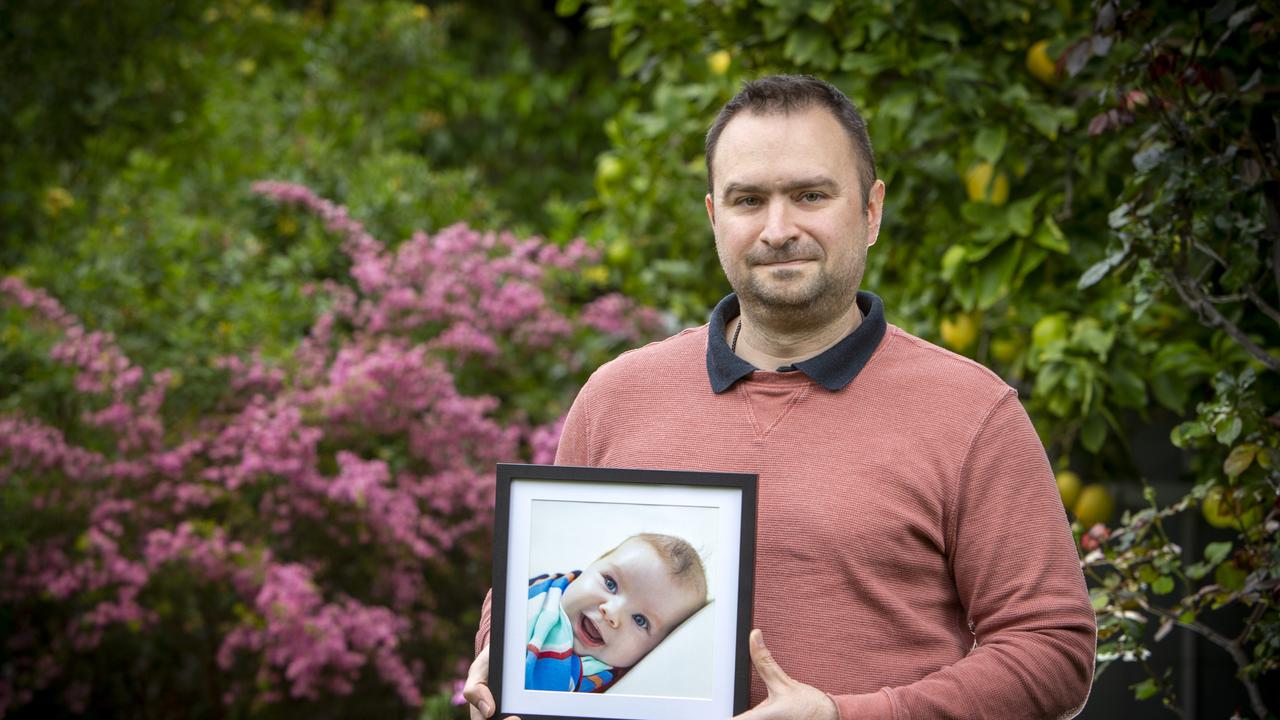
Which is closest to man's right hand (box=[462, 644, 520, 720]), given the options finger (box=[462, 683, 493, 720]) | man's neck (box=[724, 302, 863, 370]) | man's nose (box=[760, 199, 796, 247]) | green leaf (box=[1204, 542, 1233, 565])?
finger (box=[462, 683, 493, 720])

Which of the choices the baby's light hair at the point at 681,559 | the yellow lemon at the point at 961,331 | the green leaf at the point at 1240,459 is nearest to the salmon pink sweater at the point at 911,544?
the baby's light hair at the point at 681,559

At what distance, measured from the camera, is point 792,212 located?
2.01 metres

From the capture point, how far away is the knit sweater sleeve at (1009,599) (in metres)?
1.80

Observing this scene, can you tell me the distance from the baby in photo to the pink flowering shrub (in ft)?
8.19

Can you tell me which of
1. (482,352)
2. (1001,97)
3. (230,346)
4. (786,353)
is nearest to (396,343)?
(482,352)

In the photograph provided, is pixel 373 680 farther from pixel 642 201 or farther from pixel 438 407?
pixel 642 201

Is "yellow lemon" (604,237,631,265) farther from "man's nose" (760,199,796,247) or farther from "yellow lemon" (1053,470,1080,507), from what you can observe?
"man's nose" (760,199,796,247)

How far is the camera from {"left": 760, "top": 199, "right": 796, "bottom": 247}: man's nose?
199cm

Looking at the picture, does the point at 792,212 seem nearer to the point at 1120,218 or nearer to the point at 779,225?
the point at 779,225

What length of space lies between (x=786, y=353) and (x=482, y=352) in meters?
2.94

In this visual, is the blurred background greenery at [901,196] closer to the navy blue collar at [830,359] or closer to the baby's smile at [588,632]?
the navy blue collar at [830,359]

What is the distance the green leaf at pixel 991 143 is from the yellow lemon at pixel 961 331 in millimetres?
451

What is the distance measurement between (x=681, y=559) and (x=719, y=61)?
8.12 ft

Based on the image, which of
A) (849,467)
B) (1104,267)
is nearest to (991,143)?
(1104,267)
